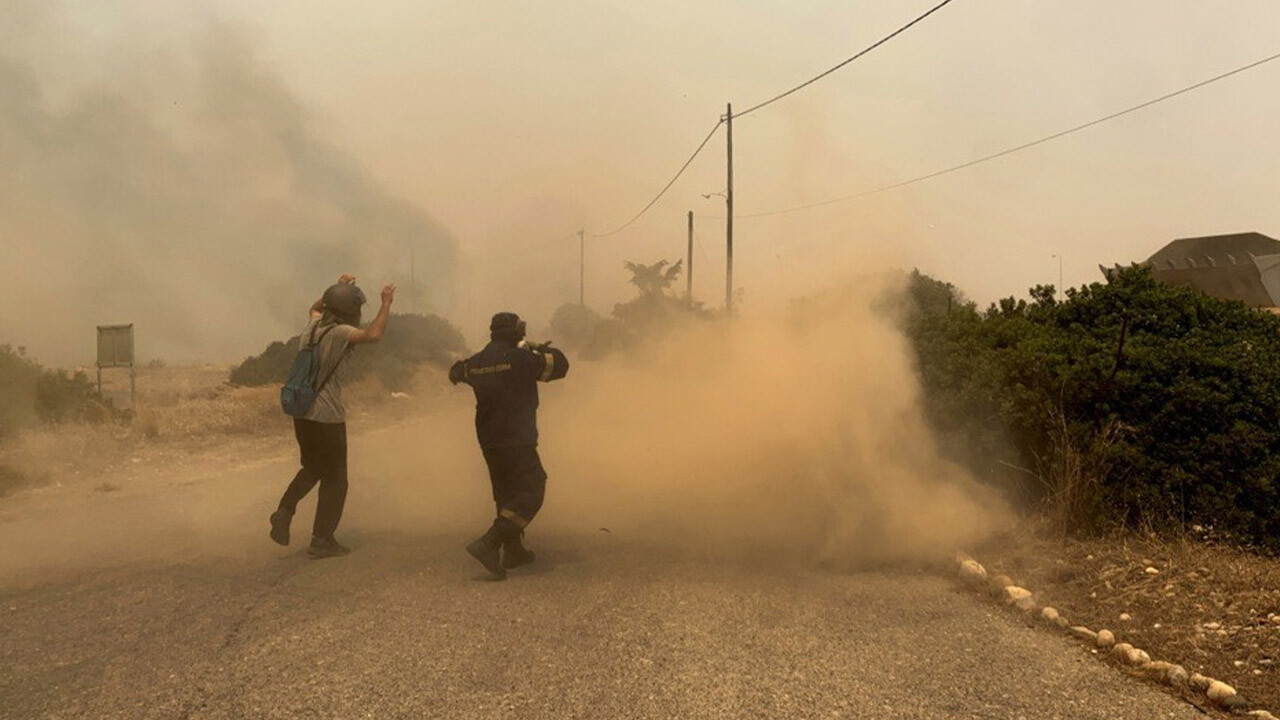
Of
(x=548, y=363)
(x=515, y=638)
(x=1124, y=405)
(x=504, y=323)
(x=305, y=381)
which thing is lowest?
(x=515, y=638)

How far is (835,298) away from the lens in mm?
8406

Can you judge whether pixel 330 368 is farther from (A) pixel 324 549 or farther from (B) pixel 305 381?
(A) pixel 324 549

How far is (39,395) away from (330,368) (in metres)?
11.6

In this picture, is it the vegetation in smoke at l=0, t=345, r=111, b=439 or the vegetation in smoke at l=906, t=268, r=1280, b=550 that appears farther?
the vegetation in smoke at l=0, t=345, r=111, b=439

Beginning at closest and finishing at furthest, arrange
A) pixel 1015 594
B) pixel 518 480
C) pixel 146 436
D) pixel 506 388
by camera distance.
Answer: pixel 1015 594, pixel 518 480, pixel 506 388, pixel 146 436

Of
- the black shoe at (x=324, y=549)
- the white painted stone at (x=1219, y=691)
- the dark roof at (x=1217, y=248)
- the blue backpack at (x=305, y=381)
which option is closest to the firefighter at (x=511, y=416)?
the blue backpack at (x=305, y=381)

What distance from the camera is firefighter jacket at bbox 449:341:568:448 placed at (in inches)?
239

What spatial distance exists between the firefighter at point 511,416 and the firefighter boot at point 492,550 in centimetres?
8

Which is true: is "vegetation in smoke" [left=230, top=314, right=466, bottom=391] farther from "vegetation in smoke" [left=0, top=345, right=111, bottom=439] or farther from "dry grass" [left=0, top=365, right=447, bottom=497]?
"vegetation in smoke" [left=0, top=345, right=111, bottom=439]

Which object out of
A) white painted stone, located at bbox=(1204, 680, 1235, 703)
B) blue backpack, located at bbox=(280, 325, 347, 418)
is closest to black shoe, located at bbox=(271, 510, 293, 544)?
blue backpack, located at bbox=(280, 325, 347, 418)

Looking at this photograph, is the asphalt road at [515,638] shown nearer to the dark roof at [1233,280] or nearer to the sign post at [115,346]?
the sign post at [115,346]

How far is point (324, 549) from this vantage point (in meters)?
6.29

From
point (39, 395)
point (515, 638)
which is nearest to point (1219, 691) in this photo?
point (515, 638)

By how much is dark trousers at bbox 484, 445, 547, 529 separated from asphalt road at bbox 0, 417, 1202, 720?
442 mm
